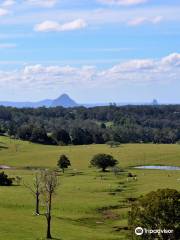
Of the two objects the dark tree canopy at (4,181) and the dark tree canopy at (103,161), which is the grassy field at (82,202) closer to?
the dark tree canopy at (103,161)

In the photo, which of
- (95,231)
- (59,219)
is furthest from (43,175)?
(95,231)

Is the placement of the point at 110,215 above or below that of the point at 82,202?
below

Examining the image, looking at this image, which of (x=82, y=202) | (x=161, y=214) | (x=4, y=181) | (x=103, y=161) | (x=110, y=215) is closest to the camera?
(x=161, y=214)

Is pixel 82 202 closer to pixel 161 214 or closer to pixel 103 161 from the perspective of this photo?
pixel 161 214

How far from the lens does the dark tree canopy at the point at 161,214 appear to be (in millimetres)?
53500

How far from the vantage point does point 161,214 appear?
177 ft

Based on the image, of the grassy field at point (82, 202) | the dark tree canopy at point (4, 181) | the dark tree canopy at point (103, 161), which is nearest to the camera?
the grassy field at point (82, 202)

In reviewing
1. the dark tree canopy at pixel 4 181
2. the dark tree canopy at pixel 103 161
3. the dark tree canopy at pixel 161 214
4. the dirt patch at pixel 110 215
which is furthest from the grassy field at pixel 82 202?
the dark tree canopy at pixel 161 214

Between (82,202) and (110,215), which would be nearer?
(110,215)

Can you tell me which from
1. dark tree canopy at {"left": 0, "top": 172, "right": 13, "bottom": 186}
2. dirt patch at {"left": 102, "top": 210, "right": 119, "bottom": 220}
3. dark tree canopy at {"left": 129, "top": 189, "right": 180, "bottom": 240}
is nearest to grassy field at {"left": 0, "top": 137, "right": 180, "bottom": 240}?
dirt patch at {"left": 102, "top": 210, "right": 119, "bottom": 220}

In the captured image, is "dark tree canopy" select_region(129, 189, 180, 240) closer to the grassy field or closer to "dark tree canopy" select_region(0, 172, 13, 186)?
the grassy field

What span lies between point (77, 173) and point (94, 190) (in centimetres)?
3576

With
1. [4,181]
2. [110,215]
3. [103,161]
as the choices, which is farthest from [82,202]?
[103,161]

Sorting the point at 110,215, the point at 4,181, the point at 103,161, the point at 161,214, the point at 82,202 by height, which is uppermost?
the point at 103,161
